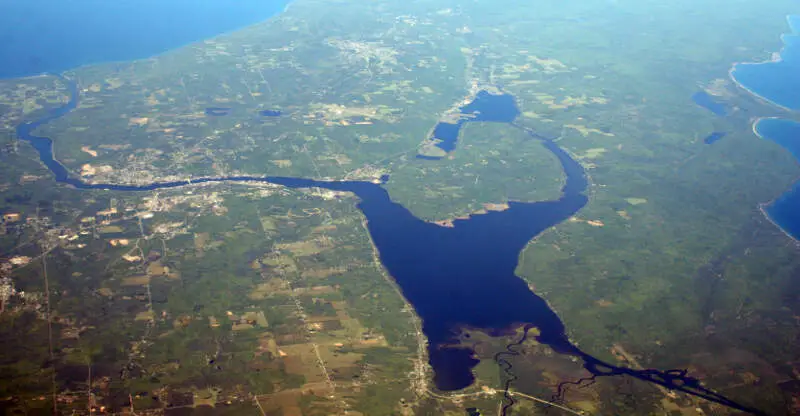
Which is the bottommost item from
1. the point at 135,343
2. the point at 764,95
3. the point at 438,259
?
the point at 764,95

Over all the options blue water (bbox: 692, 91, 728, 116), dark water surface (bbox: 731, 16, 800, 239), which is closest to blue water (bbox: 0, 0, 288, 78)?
blue water (bbox: 692, 91, 728, 116)

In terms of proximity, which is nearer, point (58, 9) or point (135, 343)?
point (135, 343)

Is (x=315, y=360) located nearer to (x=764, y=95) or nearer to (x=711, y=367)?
(x=711, y=367)

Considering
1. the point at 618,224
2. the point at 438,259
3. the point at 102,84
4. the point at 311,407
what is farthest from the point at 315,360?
the point at 102,84

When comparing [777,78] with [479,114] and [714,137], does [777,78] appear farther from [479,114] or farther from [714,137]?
[479,114]

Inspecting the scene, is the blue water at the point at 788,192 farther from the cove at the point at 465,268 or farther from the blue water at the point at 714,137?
the cove at the point at 465,268

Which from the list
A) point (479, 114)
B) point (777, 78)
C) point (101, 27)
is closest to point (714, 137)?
point (479, 114)

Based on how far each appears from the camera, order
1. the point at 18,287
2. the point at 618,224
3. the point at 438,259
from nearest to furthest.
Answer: the point at 18,287
the point at 438,259
the point at 618,224

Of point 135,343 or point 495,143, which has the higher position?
point 135,343
